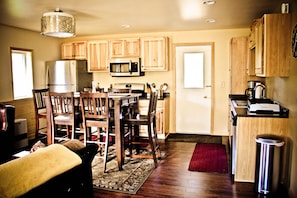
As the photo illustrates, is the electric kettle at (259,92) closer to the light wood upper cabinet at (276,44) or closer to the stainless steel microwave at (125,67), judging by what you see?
the light wood upper cabinet at (276,44)

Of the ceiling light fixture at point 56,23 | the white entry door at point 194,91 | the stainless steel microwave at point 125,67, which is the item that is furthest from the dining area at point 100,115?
the white entry door at point 194,91

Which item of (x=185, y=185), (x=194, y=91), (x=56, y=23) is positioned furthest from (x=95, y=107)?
(x=194, y=91)

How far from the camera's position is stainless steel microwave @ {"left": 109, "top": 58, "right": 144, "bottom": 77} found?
5988 millimetres

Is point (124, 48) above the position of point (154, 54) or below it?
above

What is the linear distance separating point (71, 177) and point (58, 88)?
4767mm

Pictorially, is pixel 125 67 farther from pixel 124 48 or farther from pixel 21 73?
pixel 21 73

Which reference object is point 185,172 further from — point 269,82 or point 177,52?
point 177,52

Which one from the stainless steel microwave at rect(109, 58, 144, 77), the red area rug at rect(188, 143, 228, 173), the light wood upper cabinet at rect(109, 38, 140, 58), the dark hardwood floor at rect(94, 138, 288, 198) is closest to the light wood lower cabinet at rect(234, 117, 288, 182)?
the dark hardwood floor at rect(94, 138, 288, 198)

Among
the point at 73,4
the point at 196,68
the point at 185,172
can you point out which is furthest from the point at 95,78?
the point at 185,172

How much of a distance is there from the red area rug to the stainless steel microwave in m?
2.17

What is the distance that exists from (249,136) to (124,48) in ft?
12.2

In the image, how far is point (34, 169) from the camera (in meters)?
1.31

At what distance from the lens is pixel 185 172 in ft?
12.3

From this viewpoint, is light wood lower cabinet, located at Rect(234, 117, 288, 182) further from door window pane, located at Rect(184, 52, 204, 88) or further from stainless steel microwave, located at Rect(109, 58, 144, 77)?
stainless steel microwave, located at Rect(109, 58, 144, 77)
